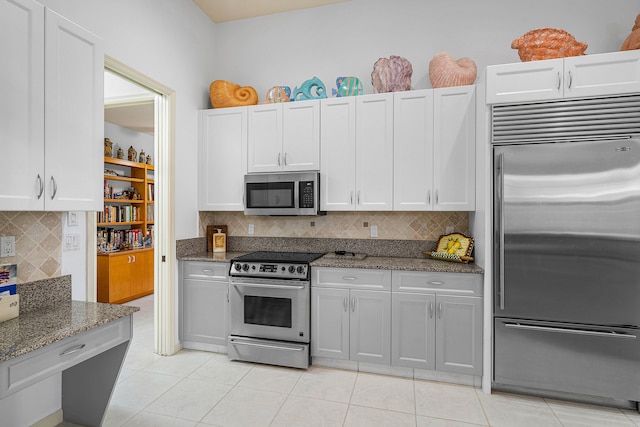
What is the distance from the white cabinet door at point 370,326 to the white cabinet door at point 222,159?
58.7 inches

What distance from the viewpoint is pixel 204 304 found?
3.12m

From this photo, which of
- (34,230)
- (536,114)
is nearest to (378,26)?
(536,114)

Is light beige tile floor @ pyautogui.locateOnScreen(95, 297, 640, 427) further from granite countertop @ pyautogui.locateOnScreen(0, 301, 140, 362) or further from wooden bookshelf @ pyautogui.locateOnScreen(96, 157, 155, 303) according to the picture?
wooden bookshelf @ pyautogui.locateOnScreen(96, 157, 155, 303)

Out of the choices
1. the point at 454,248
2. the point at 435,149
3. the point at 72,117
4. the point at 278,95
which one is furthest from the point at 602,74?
the point at 72,117

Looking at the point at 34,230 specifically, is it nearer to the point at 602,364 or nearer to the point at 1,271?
the point at 1,271

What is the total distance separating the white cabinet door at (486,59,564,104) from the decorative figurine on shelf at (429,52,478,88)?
43cm

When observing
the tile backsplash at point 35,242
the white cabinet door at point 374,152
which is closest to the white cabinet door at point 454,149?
the white cabinet door at point 374,152

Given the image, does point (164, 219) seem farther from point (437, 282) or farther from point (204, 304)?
point (437, 282)

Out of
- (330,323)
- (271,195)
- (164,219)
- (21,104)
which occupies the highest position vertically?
(21,104)

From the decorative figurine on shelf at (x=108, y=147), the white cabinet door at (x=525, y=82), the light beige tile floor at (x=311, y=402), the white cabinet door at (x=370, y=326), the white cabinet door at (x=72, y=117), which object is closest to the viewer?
the white cabinet door at (x=72, y=117)

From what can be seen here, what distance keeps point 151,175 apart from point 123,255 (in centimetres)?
184

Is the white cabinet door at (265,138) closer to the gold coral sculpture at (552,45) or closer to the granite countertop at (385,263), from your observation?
the granite countertop at (385,263)

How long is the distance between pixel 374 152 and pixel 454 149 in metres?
0.67

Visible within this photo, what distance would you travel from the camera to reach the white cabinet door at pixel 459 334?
8.30 feet
